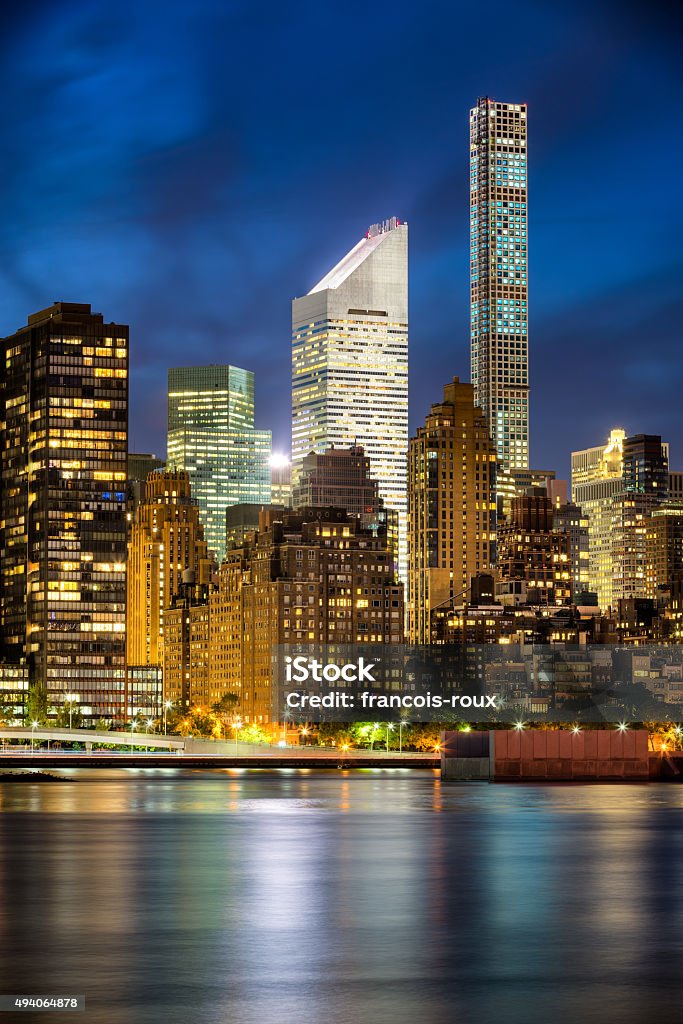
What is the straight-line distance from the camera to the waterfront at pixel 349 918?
40.1 m

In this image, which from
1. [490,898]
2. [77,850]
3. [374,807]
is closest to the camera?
[490,898]

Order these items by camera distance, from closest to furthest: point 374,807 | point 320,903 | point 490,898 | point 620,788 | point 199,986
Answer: point 199,986, point 320,903, point 490,898, point 374,807, point 620,788

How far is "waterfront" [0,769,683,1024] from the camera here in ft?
132

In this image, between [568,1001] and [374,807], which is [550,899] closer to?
[568,1001]

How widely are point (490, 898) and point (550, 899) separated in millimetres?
2249

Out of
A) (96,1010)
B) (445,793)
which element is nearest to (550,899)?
(96,1010)

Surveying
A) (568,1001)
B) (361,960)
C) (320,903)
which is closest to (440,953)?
(361,960)

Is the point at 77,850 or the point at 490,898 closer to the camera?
the point at 490,898

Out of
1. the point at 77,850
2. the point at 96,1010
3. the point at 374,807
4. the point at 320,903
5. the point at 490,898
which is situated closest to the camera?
the point at 96,1010

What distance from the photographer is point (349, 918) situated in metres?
55.2

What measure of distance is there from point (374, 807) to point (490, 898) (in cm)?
7058

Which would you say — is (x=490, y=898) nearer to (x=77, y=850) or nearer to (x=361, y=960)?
(x=361, y=960)

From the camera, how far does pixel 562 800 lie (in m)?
146

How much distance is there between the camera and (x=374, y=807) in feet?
439
